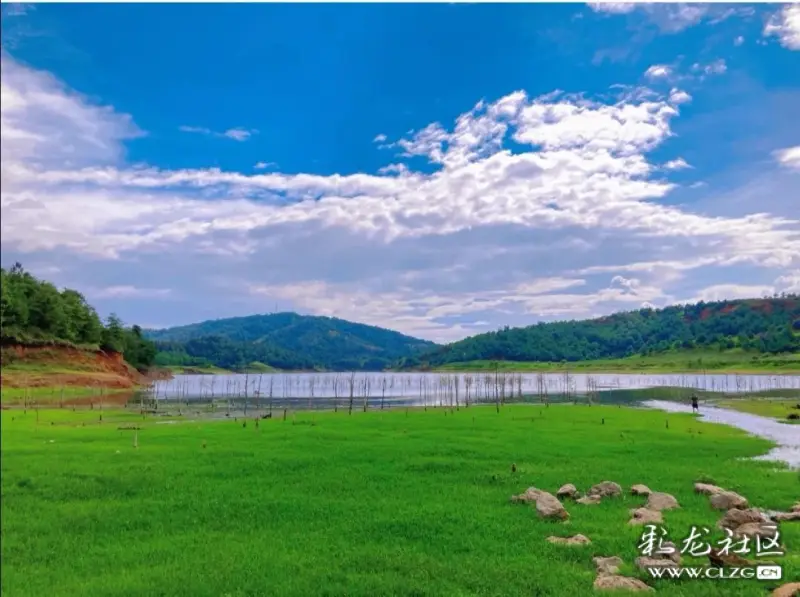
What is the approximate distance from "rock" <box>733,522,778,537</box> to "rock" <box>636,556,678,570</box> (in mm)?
3089

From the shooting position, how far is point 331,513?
1722 centimetres

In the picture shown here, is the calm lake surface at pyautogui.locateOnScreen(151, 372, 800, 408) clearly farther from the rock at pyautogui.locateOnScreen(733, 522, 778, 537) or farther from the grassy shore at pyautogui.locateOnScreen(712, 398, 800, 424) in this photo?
the rock at pyautogui.locateOnScreen(733, 522, 778, 537)

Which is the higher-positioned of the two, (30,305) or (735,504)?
(30,305)

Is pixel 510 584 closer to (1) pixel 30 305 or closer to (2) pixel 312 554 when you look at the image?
(2) pixel 312 554

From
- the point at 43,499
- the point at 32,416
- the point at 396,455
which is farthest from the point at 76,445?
the point at 32,416

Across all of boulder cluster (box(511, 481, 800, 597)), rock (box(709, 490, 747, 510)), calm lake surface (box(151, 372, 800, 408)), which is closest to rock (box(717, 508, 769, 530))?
boulder cluster (box(511, 481, 800, 597))

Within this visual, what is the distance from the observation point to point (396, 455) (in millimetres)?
27656

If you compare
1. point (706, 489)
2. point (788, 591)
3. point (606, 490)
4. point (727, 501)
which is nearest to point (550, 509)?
point (606, 490)

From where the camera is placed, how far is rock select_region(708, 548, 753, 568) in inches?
496

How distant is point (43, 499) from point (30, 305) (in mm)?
40821

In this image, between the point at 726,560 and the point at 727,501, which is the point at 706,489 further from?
the point at 726,560

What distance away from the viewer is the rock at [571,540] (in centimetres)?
1428

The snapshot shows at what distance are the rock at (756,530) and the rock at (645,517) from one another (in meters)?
2.00

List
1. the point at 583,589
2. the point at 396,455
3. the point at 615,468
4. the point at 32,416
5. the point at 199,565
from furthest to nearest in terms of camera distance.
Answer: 1. the point at 32,416
2. the point at 396,455
3. the point at 615,468
4. the point at 199,565
5. the point at 583,589
